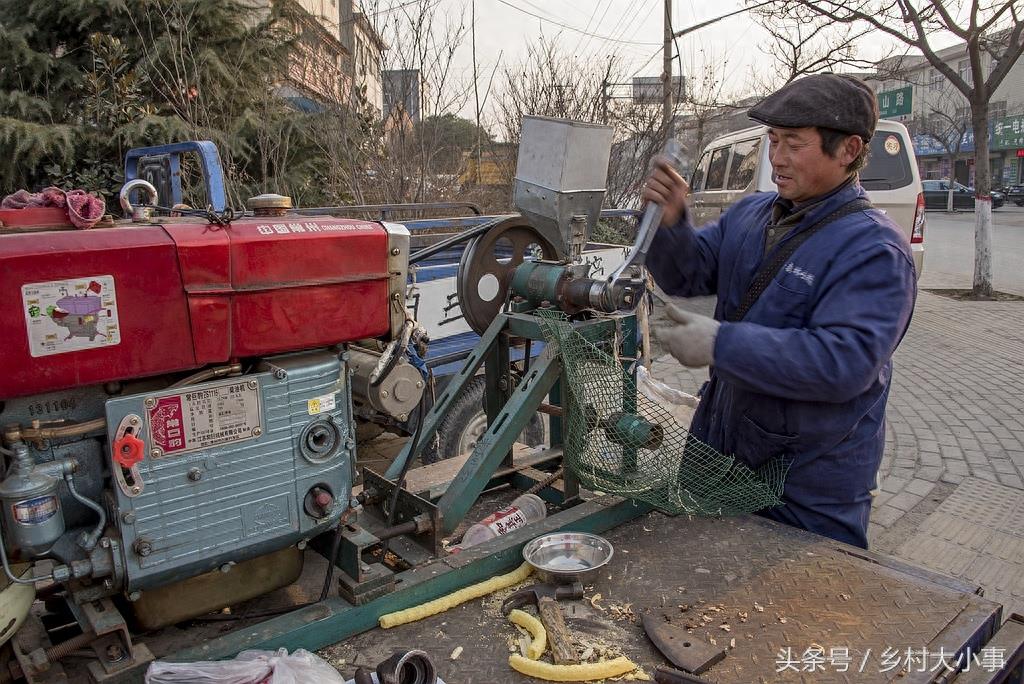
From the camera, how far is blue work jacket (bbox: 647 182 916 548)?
2057mm

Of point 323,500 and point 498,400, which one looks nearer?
point 323,500

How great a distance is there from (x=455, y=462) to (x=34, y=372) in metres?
1.97

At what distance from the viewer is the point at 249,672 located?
1690 mm

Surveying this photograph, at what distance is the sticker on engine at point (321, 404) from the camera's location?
194cm

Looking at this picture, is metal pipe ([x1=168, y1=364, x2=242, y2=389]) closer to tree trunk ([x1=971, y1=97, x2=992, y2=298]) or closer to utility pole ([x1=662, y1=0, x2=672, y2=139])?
utility pole ([x1=662, y1=0, x2=672, y2=139])

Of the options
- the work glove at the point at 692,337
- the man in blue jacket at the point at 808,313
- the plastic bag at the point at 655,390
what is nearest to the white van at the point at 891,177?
the plastic bag at the point at 655,390

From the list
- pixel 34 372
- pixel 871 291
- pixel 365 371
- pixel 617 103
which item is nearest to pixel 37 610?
pixel 34 372

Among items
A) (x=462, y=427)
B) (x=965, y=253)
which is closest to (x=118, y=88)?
(x=462, y=427)

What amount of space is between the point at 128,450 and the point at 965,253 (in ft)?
59.9

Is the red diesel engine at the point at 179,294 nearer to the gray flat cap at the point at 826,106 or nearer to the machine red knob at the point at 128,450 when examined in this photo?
the machine red knob at the point at 128,450

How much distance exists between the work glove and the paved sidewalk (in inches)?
84.9

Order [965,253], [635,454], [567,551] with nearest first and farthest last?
[567,551] < [635,454] < [965,253]

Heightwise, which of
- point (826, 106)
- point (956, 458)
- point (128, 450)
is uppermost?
point (826, 106)

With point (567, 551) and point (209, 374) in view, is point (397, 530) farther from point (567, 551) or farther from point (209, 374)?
point (209, 374)
